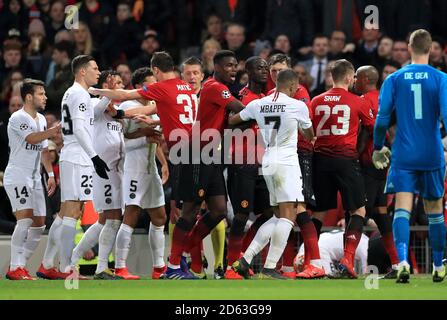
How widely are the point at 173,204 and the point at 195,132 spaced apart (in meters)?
1.59

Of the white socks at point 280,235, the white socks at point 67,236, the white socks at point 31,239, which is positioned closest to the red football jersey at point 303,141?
the white socks at point 280,235

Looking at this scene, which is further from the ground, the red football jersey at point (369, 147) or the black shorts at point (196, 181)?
the red football jersey at point (369, 147)

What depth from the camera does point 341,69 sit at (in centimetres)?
1352

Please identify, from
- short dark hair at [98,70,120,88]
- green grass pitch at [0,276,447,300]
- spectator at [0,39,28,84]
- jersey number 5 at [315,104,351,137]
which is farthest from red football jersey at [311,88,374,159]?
spectator at [0,39,28,84]

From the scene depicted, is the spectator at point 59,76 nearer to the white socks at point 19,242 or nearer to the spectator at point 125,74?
the spectator at point 125,74

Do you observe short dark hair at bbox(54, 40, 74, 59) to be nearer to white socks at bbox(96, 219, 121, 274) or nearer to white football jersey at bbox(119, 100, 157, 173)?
white football jersey at bbox(119, 100, 157, 173)

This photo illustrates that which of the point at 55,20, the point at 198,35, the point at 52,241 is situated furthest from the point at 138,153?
the point at 198,35

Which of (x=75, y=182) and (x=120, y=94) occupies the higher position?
(x=120, y=94)

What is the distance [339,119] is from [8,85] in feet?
26.9

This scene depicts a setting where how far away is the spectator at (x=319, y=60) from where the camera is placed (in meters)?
19.0

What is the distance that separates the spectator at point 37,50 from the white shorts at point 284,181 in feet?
27.1

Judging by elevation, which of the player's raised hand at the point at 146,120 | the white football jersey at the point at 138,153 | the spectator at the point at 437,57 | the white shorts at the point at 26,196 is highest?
the spectator at the point at 437,57

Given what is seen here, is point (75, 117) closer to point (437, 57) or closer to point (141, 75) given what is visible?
point (141, 75)

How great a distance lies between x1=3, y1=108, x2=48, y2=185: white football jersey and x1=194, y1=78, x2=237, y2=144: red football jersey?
2.06m
